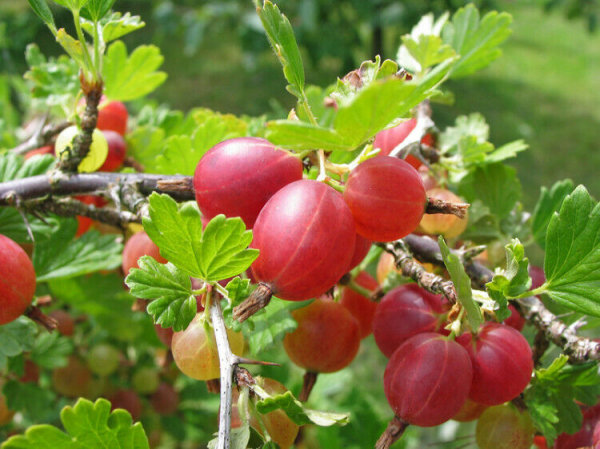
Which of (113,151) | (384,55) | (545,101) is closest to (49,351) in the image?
(113,151)

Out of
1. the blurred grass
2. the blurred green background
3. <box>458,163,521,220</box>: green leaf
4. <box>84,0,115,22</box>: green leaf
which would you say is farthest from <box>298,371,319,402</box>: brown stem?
the blurred grass

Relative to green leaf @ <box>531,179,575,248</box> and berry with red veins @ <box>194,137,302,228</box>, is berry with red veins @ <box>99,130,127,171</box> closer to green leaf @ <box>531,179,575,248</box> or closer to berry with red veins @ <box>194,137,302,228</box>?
berry with red veins @ <box>194,137,302,228</box>

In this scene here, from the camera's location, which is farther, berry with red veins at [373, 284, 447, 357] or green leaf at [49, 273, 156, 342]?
green leaf at [49, 273, 156, 342]

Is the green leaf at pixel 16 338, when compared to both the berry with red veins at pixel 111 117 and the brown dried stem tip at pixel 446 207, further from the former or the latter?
the brown dried stem tip at pixel 446 207

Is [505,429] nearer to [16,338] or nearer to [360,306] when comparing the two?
[360,306]

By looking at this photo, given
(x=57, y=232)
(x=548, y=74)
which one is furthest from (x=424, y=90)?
(x=548, y=74)

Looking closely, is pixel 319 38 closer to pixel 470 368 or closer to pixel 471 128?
pixel 471 128
